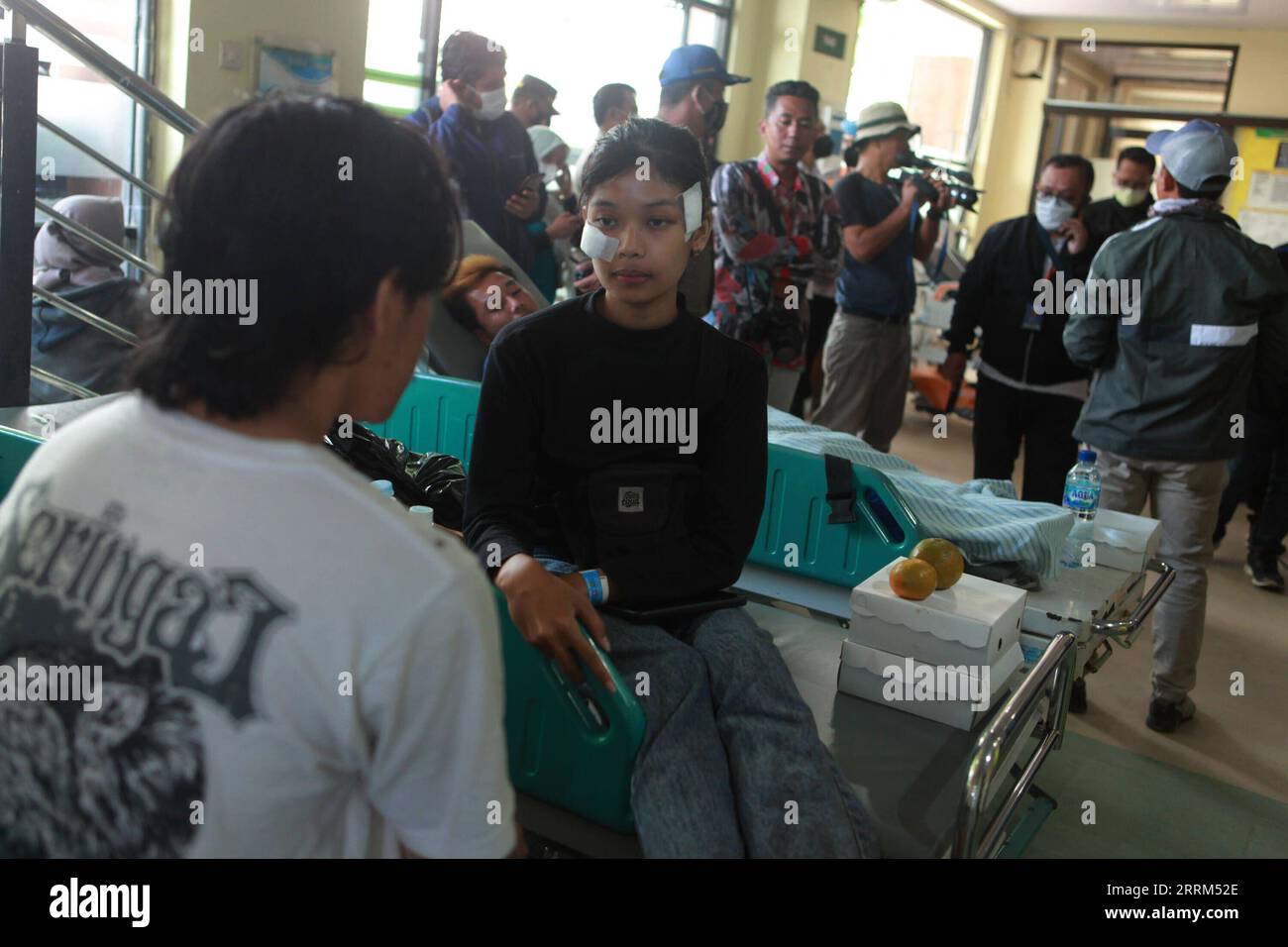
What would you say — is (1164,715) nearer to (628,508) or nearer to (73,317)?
(628,508)

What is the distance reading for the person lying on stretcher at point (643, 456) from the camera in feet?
5.48

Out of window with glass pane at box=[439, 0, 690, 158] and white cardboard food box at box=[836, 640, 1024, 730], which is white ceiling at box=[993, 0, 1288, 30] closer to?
window with glass pane at box=[439, 0, 690, 158]

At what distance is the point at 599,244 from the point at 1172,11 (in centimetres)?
1001

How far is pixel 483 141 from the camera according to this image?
3.97m

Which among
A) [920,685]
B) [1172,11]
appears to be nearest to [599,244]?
[920,685]

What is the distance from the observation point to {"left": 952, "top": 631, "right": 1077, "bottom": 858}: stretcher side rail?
1.49 meters

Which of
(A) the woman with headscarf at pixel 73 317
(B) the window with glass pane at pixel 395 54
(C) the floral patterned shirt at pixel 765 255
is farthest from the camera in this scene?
(B) the window with glass pane at pixel 395 54

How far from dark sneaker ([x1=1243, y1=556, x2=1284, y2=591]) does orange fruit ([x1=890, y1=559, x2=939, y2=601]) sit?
138 inches

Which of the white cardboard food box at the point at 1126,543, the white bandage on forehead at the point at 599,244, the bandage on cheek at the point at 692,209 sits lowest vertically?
the white cardboard food box at the point at 1126,543

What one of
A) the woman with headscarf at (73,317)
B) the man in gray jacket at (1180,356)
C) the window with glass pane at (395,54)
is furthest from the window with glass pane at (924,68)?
the woman with headscarf at (73,317)

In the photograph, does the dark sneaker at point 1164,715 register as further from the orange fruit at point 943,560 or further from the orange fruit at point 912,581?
the orange fruit at point 912,581

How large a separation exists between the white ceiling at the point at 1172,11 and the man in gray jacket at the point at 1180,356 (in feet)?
24.7

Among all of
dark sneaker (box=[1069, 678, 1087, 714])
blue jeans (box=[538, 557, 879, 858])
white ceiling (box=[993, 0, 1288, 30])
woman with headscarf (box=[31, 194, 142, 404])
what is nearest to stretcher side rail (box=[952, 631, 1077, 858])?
blue jeans (box=[538, 557, 879, 858])
